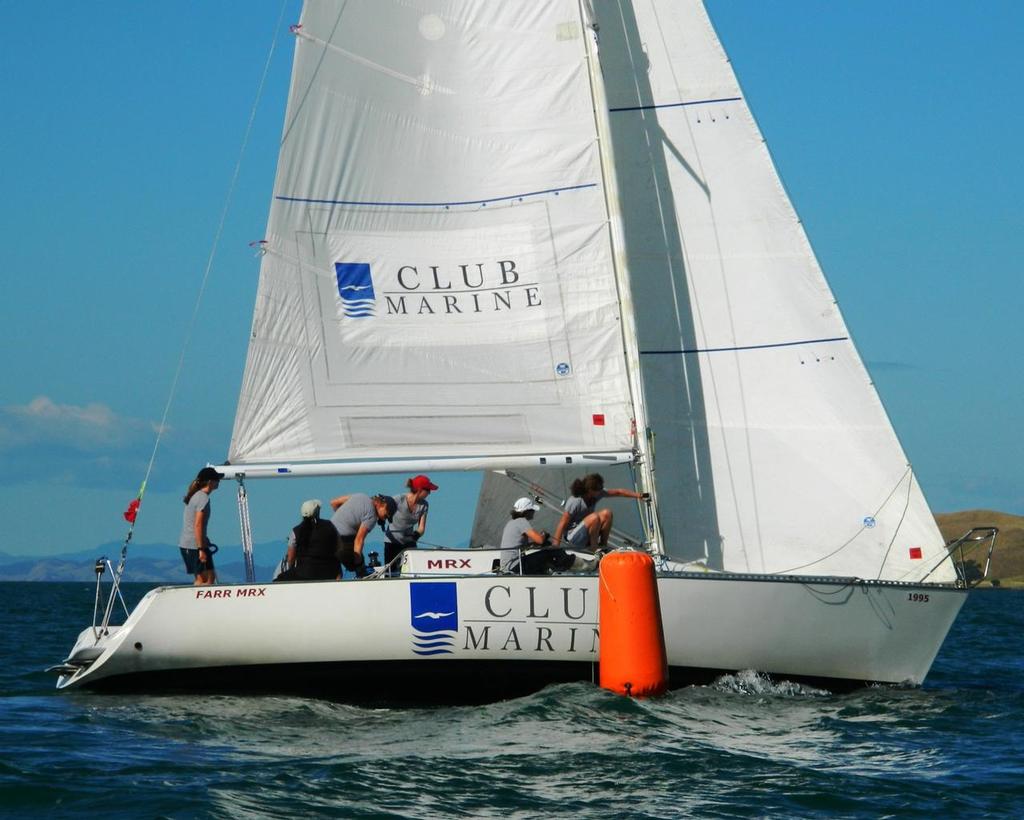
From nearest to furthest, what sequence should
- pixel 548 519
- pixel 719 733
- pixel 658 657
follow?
pixel 719 733 < pixel 658 657 < pixel 548 519

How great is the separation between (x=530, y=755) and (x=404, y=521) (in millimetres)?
4405

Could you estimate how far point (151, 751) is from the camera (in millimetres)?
10531

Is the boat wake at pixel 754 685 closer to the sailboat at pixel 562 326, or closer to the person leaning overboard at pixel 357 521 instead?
the sailboat at pixel 562 326

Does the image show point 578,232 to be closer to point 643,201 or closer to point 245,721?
point 643,201

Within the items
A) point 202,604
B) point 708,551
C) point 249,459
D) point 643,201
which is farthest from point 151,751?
Result: point 643,201

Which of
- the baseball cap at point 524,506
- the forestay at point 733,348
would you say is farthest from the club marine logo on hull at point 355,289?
the forestay at point 733,348

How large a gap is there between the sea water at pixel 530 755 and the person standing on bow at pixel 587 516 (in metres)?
1.66

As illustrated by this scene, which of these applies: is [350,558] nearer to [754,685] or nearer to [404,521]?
[404,521]

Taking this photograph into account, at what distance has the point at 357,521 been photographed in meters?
14.2

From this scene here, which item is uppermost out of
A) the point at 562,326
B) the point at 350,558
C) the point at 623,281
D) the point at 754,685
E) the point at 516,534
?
the point at 623,281

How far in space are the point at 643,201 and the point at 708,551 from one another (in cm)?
368

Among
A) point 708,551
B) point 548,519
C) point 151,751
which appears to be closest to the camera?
point 151,751

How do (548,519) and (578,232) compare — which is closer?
(578,232)

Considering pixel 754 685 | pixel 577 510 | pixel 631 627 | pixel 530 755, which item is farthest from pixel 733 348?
pixel 530 755
